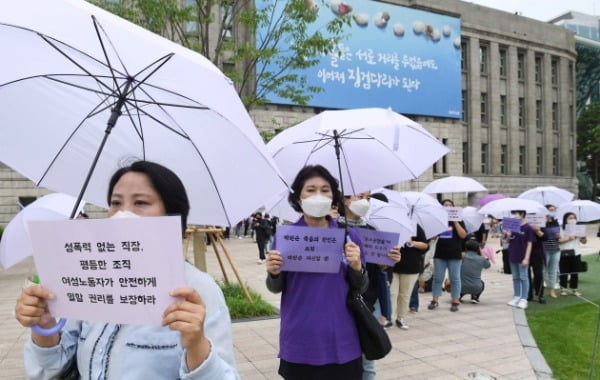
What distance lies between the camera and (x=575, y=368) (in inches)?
222

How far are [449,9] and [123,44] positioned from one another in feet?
134

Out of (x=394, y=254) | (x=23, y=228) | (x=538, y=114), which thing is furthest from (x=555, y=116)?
(x=23, y=228)

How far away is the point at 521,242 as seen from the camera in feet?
28.8

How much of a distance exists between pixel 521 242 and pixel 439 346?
330cm

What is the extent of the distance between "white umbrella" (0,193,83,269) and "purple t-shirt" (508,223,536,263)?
7453 millimetres

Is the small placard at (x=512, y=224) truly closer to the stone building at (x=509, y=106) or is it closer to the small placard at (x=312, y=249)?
the small placard at (x=312, y=249)

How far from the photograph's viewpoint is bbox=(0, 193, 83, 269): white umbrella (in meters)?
4.13

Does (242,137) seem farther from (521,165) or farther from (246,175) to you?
(521,165)

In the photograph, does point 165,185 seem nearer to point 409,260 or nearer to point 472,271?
point 409,260

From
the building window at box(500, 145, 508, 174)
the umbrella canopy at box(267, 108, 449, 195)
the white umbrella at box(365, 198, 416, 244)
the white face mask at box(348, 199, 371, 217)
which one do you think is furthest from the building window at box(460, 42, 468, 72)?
the white face mask at box(348, 199, 371, 217)

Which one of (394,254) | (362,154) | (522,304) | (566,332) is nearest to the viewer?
(394,254)

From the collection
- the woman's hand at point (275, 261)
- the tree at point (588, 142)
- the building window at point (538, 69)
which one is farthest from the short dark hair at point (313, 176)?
the tree at point (588, 142)

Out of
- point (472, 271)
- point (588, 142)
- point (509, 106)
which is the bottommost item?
point (472, 271)

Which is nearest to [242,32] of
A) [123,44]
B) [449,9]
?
[449,9]
